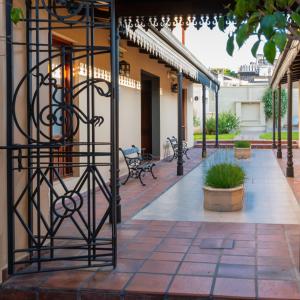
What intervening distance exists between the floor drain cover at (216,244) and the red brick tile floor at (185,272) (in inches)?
1.0

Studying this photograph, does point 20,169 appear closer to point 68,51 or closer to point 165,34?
point 68,51

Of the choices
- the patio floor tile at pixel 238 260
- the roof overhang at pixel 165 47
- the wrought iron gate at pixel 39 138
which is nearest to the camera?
the wrought iron gate at pixel 39 138

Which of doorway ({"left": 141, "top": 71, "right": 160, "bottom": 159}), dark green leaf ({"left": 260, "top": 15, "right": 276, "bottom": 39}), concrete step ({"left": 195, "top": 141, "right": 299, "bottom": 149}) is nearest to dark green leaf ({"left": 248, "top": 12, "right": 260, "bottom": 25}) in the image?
dark green leaf ({"left": 260, "top": 15, "right": 276, "bottom": 39})

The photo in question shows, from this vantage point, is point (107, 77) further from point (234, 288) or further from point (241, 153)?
point (241, 153)

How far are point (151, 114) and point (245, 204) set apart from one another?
299 inches

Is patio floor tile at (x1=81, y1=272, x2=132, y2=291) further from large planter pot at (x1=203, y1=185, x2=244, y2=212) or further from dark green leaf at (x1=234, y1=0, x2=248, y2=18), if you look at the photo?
large planter pot at (x1=203, y1=185, x2=244, y2=212)

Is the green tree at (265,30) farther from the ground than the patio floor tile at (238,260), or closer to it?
farther from the ground

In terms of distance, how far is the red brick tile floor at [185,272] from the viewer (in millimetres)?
3822

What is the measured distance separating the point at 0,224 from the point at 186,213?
335cm

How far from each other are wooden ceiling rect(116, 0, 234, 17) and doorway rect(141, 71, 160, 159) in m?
8.66

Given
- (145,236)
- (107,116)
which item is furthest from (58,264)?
(107,116)

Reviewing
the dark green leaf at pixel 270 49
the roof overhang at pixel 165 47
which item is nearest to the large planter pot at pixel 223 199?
the roof overhang at pixel 165 47

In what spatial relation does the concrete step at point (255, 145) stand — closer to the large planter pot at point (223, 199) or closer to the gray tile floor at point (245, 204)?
the gray tile floor at point (245, 204)

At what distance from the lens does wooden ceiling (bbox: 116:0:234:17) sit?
18.0 feet
